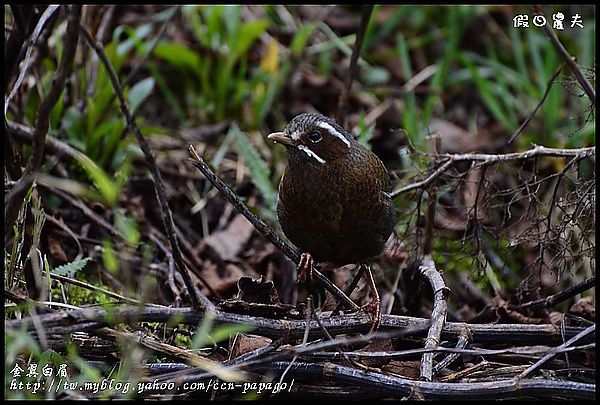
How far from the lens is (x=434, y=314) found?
12.8 feet

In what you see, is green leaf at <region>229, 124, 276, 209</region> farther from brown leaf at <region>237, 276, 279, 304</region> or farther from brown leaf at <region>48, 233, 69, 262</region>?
brown leaf at <region>237, 276, 279, 304</region>

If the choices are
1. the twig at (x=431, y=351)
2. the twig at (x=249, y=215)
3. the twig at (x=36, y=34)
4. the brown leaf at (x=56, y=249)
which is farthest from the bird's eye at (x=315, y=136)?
the brown leaf at (x=56, y=249)

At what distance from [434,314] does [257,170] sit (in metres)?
2.09

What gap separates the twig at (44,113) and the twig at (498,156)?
2060 millimetres

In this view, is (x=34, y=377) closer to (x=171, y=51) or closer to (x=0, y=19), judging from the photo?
(x=0, y=19)

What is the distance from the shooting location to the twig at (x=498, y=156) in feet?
14.0

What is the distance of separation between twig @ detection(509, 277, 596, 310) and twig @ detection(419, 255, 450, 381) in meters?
0.48

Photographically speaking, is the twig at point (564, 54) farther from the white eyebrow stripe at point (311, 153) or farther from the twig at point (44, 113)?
the twig at point (44, 113)

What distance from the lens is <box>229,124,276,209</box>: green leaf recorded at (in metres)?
5.53

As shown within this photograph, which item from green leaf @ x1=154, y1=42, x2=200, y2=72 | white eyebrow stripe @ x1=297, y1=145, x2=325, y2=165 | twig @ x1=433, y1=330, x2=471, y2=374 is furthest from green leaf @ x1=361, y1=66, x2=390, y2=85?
twig @ x1=433, y1=330, x2=471, y2=374

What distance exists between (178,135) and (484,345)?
3190 mm

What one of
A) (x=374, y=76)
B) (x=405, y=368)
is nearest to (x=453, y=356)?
(x=405, y=368)

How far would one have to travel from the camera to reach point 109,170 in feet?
18.2

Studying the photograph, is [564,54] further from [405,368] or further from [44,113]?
[44,113]
